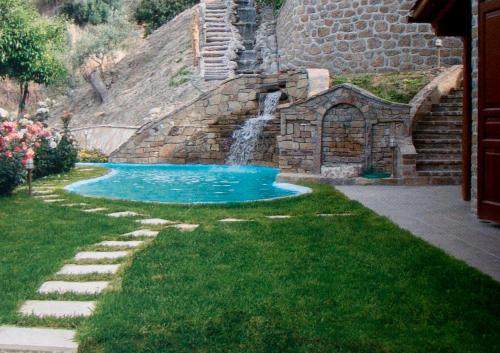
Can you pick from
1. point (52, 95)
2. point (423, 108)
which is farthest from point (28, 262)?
point (52, 95)

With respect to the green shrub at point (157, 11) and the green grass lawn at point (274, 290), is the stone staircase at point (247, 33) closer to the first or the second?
the green shrub at point (157, 11)

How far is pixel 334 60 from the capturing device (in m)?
20.1

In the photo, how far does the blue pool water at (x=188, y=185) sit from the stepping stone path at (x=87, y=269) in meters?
5.60

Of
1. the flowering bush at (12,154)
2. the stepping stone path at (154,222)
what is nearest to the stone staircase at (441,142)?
the stepping stone path at (154,222)

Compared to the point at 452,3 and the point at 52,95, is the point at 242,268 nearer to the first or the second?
the point at 452,3

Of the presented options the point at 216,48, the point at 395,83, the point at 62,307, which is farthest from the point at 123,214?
the point at 216,48

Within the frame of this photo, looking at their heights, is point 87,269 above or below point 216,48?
below

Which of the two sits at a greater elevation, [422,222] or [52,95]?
[52,95]

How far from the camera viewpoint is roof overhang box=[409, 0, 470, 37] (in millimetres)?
9961

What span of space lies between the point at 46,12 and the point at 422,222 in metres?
33.0

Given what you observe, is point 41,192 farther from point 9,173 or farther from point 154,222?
point 154,222

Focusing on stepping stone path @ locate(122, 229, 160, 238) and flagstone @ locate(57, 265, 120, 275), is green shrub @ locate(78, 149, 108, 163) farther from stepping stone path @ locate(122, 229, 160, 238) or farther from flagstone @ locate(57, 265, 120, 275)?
flagstone @ locate(57, 265, 120, 275)

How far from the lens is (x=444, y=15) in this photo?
10.3 metres

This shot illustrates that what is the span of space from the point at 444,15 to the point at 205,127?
1042 centimetres
